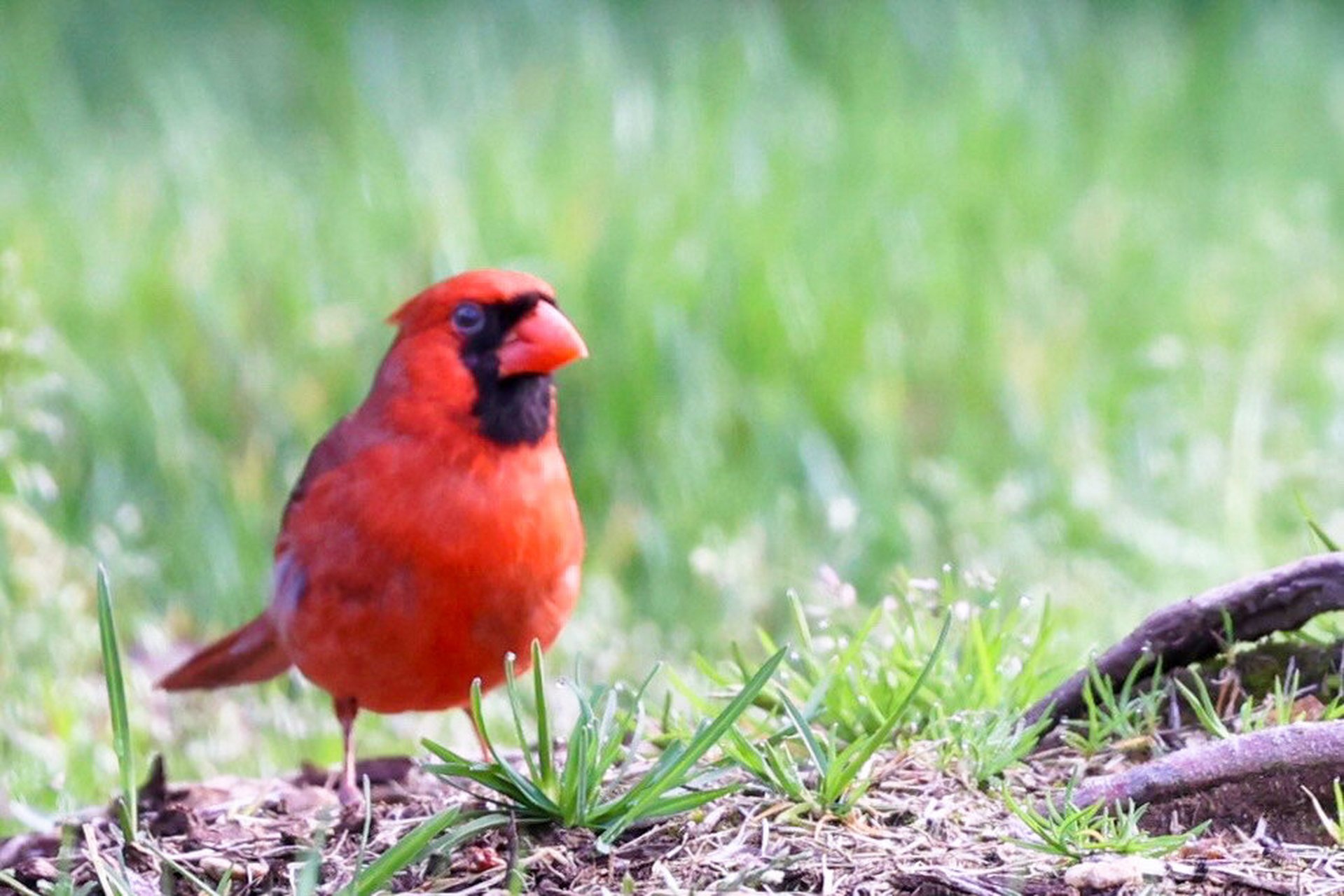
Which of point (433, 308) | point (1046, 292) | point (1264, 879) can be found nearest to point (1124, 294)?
point (1046, 292)

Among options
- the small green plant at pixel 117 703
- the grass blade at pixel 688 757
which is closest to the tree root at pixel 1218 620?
the grass blade at pixel 688 757

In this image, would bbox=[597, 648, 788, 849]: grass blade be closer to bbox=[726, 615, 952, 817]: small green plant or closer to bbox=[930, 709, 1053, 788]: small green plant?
bbox=[726, 615, 952, 817]: small green plant

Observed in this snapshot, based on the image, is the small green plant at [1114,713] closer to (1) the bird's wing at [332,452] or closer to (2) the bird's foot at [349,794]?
(2) the bird's foot at [349,794]

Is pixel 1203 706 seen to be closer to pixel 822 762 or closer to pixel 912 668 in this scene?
pixel 912 668

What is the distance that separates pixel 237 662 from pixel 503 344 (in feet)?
3.33

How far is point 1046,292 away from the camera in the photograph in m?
6.10

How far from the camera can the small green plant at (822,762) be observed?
2.44m

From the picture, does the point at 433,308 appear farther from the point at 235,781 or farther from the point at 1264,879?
the point at 1264,879

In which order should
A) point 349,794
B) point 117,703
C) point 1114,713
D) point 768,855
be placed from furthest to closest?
point 349,794 < point 1114,713 < point 117,703 < point 768,855

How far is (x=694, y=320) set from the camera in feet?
19.0

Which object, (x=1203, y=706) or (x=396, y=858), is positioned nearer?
(x=396, y=858)

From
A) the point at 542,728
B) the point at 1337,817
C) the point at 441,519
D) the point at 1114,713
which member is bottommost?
the point at 1337,817

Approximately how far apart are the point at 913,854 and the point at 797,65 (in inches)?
221

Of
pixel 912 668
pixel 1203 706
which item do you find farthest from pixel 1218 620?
pixel 912 668
